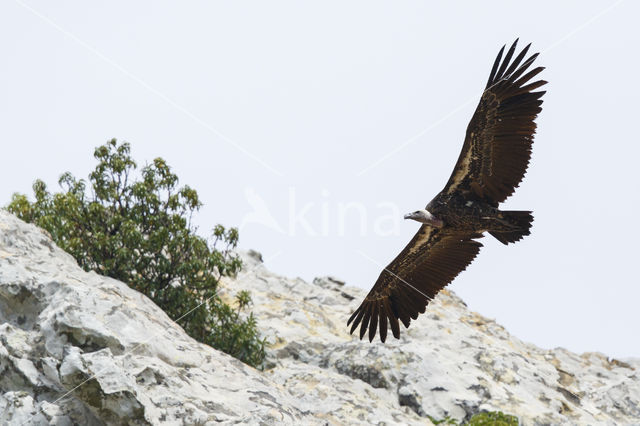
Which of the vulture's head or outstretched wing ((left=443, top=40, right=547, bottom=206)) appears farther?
the vulture's head

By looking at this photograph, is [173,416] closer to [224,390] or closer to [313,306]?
[224,390]

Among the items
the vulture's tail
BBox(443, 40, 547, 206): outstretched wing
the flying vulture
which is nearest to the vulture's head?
the flying vulture

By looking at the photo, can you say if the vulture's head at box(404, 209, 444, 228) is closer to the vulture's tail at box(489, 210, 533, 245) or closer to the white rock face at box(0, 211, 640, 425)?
the vulture's tail at box(489, 210, 533, 245)

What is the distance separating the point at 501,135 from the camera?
39.3 feet

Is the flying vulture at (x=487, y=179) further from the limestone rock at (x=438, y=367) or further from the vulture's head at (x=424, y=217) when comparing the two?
the limestone rock at (x=438, y=367)

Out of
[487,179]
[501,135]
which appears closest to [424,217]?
[487,179]

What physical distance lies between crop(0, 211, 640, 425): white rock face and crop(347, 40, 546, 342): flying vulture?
295 centimetres

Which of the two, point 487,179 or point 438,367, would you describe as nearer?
point 487,179

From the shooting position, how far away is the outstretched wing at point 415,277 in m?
14.6

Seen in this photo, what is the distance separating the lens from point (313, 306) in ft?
77.2

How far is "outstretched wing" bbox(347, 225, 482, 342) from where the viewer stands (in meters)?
14.6

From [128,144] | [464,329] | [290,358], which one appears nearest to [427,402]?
[290,358]

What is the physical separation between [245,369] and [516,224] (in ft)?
18.7

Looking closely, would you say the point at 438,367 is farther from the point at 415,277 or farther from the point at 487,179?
the point at 487,179
